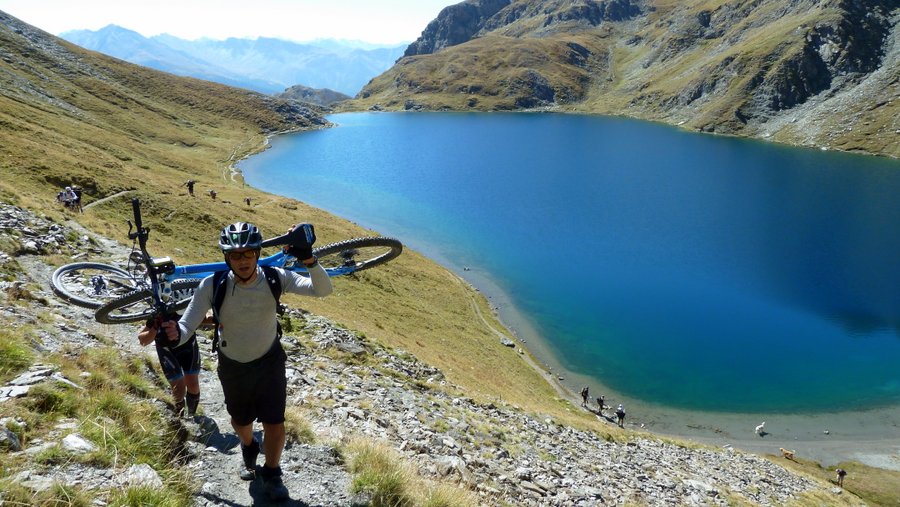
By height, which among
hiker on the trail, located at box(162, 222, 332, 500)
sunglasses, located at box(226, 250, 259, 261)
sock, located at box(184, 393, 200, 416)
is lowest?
sock, located at box(184, 393, 200, 416)

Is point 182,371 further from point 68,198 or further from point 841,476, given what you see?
point 841,476

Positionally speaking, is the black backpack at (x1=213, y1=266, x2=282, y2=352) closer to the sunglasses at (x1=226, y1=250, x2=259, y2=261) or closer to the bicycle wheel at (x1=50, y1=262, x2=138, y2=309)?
the sunglasses at (x1=226, y1=250, x2=259, y2=261)

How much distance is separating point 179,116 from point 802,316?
475 feet

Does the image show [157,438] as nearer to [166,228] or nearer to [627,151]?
[166,228]

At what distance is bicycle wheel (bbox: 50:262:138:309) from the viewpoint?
12.2 meters

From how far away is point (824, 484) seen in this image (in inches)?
1025

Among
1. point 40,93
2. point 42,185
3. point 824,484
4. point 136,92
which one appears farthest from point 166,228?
point 136,92

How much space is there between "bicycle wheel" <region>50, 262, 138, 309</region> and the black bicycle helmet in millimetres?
7241

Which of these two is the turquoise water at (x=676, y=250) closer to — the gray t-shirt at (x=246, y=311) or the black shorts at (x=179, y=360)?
the black shorts at (x=179, y=360)

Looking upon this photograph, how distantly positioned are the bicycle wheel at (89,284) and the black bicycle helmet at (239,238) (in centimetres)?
724

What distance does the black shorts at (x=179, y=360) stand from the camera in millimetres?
8727

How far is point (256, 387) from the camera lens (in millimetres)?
6594

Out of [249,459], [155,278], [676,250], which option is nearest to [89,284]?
[155,278]

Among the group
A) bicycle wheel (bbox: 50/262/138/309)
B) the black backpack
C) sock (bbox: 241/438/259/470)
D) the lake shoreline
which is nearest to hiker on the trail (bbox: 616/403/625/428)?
the lake shoreline
